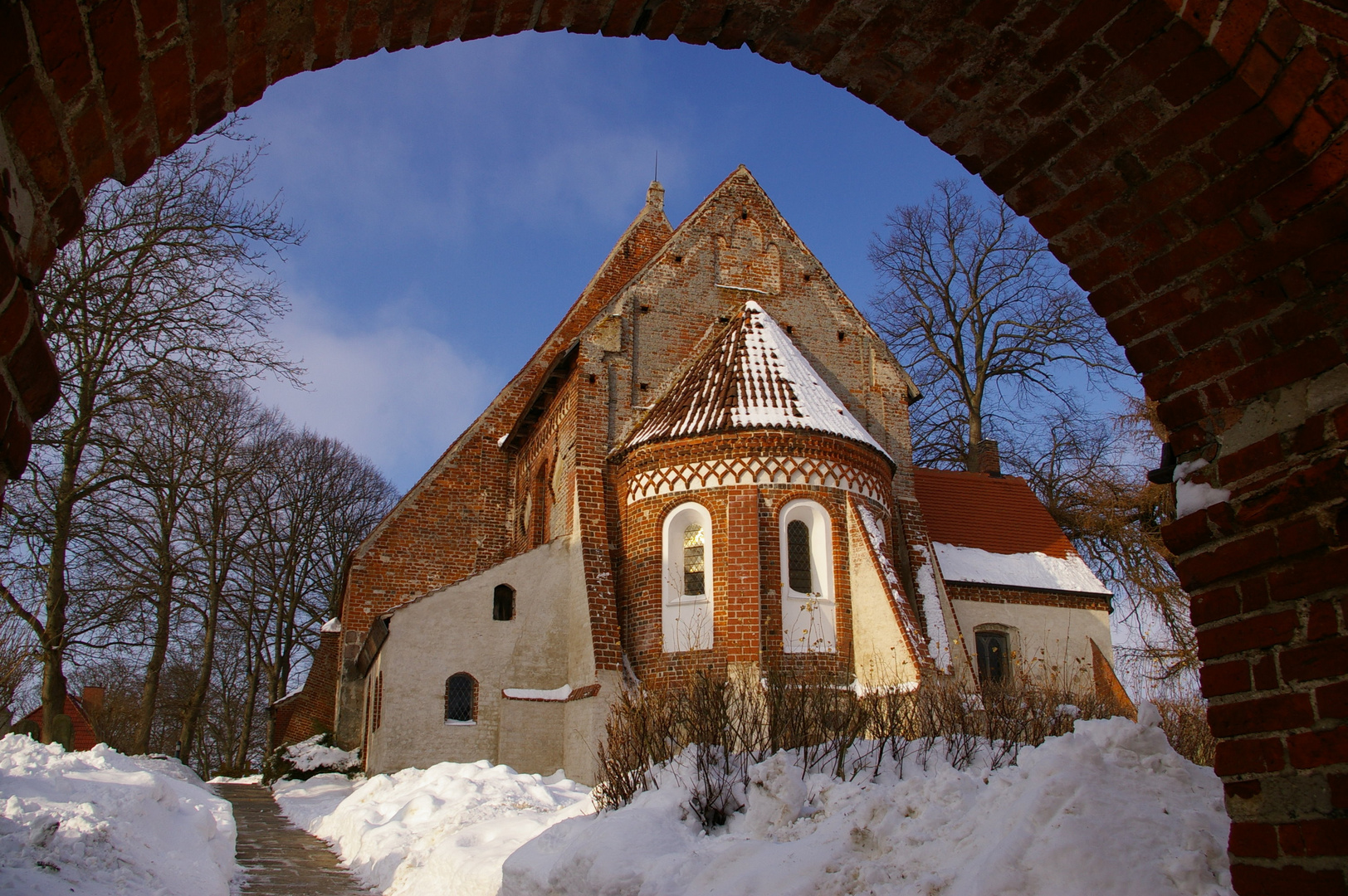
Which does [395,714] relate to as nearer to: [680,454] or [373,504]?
[680,454]

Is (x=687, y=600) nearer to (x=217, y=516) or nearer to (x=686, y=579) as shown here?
(x=686, y=579)

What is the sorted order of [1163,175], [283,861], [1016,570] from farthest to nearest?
[1016,570]
[283,861]
[1163,175]

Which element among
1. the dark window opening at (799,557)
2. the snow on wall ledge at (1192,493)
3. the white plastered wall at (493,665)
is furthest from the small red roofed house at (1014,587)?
the snow on wall ledge at (1192,493)

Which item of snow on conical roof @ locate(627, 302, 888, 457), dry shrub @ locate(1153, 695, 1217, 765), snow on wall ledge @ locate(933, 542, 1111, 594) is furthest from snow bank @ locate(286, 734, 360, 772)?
dry shrub @ locate(1153, 695, 1217, 765)

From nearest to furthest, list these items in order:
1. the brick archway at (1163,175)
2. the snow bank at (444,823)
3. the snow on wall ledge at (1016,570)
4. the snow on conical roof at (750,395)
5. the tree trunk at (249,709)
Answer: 1. the brick archway at (1163,175)
2. the snow bank at (444,823)
3. the snow on conical roof at (750,395)
4. the snow on wall ledge at (1016,570)
5. the tree trunk at (249,709)

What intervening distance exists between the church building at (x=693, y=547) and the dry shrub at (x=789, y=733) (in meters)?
4.24

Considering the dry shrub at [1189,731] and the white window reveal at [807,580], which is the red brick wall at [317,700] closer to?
the white window reveal at [807,580]

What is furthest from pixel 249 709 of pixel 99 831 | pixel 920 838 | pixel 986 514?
pixel 920 838

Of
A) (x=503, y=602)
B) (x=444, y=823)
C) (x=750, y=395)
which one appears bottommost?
(x=444, y=823)

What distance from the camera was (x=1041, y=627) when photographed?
2025 centimetres

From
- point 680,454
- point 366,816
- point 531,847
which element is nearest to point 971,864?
point 531,847

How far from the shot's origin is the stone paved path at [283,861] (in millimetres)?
9930

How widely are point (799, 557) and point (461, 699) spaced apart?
248 inches

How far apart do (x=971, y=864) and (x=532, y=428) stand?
54.6ft
